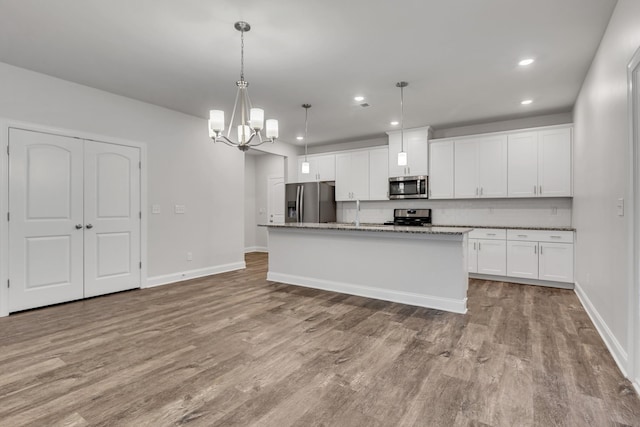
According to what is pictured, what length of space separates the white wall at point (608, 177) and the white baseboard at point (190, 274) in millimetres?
5133

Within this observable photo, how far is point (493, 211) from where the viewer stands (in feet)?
18.2

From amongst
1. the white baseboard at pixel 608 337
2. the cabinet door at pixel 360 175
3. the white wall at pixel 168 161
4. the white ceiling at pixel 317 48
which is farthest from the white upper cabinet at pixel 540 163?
the white wall at pixel 168 161

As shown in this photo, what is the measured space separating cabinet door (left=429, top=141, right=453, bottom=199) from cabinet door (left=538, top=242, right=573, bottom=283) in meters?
1.63

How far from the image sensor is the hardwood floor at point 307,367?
1.76m

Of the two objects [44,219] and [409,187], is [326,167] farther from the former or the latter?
[44,219]

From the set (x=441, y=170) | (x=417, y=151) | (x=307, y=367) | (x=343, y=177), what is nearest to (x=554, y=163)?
(x=441, y=170)

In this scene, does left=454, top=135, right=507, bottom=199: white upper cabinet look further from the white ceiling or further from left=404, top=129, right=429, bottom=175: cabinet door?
the white ceiling

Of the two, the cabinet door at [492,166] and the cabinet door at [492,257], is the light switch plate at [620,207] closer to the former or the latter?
the cabinet door at [492,257]

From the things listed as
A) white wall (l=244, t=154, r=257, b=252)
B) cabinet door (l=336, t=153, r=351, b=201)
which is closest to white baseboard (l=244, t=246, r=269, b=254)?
white wall (l=244, t=154, r=257, b=252)

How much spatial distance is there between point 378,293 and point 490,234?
2378 mm

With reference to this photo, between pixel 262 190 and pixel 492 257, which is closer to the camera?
pixel 492 257

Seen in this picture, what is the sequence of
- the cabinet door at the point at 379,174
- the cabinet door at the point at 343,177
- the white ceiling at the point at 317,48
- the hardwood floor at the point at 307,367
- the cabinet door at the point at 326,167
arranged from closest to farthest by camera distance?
the hardwood floor at the point at 307,367
the white ceiling at the point at 317,48
the cabinet door at the point at 379,174
the cabinet door at the point at 343,177
the cabinet door at the point at 326,167

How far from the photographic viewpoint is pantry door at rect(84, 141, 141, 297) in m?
4.10

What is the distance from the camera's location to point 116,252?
14.3 feet
